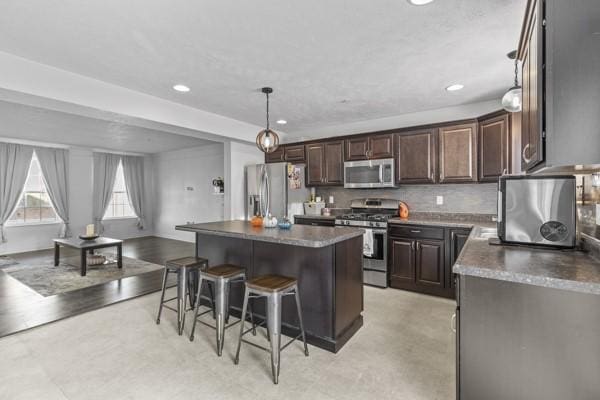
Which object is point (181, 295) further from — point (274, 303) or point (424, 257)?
point (424, 257)

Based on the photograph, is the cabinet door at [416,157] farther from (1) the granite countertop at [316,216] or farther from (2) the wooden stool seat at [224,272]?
(2) the wooden stool seat at [224,272]

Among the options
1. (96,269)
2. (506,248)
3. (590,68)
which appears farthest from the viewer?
(96,269)

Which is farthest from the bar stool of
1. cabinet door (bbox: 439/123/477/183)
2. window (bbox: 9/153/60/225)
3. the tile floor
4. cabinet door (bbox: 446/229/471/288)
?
window (bbox: 9/153/60/225)

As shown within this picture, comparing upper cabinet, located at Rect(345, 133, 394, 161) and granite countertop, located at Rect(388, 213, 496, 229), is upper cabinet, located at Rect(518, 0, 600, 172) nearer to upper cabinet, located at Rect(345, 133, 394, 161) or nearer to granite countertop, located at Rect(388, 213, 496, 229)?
granite countertop, located at Rect(388, 213, 496, 229)

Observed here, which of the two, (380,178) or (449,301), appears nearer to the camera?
(449,301)

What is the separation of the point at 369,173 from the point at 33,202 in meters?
7.50

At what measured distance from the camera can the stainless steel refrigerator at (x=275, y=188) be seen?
5047mm

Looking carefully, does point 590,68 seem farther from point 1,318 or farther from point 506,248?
point 1,318

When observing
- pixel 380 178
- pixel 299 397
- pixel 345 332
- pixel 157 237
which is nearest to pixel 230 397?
pixel 299 397

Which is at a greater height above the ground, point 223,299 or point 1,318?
point 223,299

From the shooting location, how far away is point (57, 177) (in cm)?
685

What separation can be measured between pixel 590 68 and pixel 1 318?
4.97 metres

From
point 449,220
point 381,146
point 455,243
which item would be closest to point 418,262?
point 455,243

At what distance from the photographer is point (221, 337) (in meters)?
2.39
